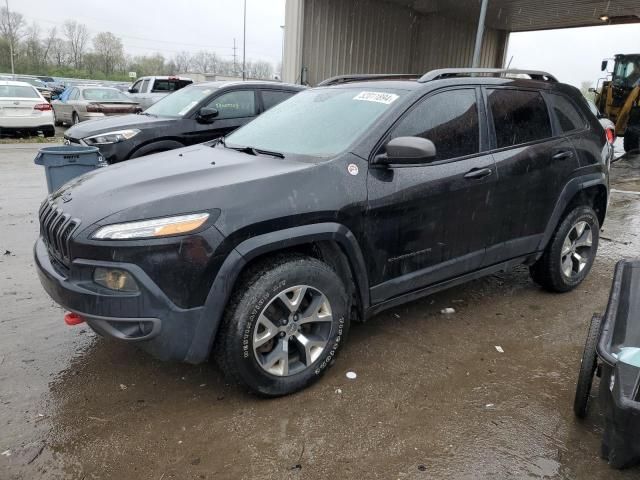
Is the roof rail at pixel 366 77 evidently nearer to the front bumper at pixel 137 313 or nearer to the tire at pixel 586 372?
the tire at pixel 586 372

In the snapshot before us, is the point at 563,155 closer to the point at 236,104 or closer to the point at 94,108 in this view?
the point at 236,104

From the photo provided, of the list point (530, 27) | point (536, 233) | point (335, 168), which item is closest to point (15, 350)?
point (335, 168)

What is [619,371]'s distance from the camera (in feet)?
6.40

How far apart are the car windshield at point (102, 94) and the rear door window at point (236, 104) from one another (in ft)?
30.5

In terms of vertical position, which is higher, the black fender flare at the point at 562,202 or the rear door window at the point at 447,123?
the rear door window at the point at 447,123

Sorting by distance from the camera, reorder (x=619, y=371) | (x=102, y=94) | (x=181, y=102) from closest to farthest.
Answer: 1. (x=619, y=371)
2. (x=181, y=102)
3. (x=102, y=94)

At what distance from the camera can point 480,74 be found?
13.1ft

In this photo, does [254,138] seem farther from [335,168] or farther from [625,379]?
[625,379]

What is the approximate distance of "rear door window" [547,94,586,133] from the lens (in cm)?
412

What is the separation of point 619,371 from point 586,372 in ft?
2.12

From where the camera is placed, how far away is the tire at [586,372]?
→ 8.28 feet

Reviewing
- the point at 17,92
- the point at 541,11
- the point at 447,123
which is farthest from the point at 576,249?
the point at 541,11

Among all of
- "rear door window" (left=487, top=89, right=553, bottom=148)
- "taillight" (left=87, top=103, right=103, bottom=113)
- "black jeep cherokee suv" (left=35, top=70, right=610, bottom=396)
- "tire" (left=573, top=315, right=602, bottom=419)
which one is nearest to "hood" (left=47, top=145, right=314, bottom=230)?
"black jeep cherokee suv" (left=35, top=70, right=610, bottom=396)

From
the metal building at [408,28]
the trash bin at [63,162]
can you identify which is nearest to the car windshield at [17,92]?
the metal building at [408,28]
